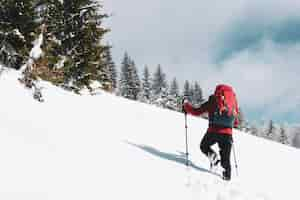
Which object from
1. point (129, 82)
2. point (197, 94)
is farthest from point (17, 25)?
point (197, 94)

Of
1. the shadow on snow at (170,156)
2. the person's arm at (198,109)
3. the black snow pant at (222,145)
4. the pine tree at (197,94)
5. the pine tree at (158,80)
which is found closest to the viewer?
the black snow pant at (222,145)

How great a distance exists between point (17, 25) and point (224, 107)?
41.2 ft

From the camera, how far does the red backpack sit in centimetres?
846

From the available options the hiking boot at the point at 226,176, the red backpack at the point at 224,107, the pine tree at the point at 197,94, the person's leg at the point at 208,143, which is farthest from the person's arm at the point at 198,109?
the pine tree at the point at 197,94

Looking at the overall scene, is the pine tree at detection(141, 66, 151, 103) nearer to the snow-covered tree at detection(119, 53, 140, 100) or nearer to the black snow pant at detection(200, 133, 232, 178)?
the snow-covered tree at detection(119, 53, 140, 100)

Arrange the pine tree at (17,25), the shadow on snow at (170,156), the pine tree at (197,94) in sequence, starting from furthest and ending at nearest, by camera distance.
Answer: the pine tree at (197,94) < the pine tree at (17,25) < the shadow on snow at (170,156)

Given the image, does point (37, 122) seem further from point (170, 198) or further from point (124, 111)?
point (124, 111)

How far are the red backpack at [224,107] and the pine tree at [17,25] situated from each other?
1131cm

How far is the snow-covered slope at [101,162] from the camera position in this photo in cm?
495

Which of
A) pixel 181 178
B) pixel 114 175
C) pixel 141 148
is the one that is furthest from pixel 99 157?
pixel 141 148

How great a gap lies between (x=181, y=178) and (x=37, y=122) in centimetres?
324

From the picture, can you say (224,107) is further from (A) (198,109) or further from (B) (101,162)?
(B) (101,162)

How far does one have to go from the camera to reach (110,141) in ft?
27.5

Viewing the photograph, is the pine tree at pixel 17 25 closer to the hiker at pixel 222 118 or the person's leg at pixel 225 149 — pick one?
the hiker at pixel 222 118
